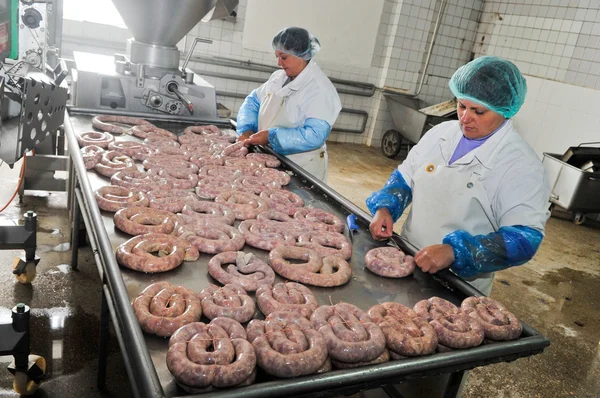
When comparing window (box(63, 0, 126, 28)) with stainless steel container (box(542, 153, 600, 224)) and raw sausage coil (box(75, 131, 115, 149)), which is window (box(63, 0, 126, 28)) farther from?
stainless steel container (box(542, 153, 600, 224))

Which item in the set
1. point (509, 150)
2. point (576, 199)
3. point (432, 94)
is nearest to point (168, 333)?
point (509, 150)

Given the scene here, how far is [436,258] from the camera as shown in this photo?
6.42ft

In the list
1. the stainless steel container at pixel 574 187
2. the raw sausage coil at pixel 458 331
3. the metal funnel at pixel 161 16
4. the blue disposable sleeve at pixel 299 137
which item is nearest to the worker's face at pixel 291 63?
the blue disposable sleeve at pixel 299 137

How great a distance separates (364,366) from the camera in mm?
1379

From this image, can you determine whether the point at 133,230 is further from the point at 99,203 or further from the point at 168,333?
the point at 168,333

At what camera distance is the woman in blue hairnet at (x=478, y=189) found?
1945 mm

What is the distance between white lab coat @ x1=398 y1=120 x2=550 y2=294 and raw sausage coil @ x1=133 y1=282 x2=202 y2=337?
125 cm

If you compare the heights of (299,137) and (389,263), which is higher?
(299,137)

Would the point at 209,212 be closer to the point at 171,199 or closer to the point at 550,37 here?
the point at 171,199

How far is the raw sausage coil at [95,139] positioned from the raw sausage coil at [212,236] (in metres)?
1.15

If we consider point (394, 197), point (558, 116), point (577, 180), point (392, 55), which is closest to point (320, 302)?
point (394, 197)

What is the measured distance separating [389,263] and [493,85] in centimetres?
85

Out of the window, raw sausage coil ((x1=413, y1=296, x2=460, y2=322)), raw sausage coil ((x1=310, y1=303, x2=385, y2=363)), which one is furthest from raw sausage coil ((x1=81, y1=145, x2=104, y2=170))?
the window

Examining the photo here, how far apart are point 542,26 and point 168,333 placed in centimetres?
809
